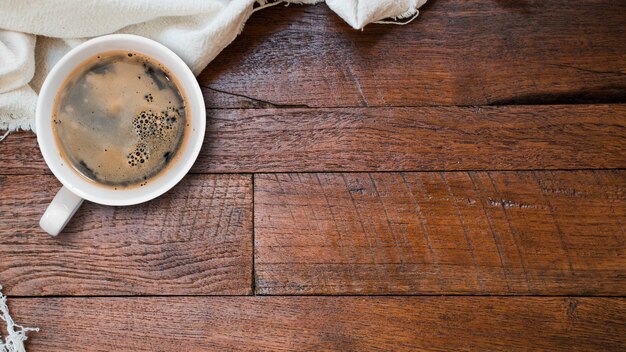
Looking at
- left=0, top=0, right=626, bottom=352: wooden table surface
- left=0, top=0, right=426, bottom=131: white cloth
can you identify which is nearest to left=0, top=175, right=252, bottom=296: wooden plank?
left=0, top=0, right=626, bottom=352: wooden table surface

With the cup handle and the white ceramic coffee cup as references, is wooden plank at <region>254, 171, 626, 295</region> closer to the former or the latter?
the white ceramic coffee cup

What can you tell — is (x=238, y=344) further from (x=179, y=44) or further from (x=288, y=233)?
(x=179, y=44)

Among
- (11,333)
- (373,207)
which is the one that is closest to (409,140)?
(373,207)

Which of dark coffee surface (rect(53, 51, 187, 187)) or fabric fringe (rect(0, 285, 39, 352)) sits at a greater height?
dark coffee surface (rect(53, 51, 187, 187))

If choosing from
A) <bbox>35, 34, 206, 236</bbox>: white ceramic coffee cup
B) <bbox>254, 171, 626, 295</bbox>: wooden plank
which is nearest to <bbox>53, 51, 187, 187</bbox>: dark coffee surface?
<bbox>35, 34, 206, 236</bbox>: white ceramic coffee cup

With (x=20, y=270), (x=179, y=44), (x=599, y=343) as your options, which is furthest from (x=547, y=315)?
(x=20, y=270)

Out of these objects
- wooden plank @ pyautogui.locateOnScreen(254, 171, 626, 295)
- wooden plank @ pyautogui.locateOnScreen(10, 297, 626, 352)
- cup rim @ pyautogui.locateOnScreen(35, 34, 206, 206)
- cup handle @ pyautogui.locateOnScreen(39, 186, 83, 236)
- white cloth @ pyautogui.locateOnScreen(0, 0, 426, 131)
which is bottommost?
wooden plank @ pyautogui.locateOnScreen(10, 297, 626, 352)

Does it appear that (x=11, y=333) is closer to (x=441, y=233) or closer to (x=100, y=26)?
(x=100, y=26)
